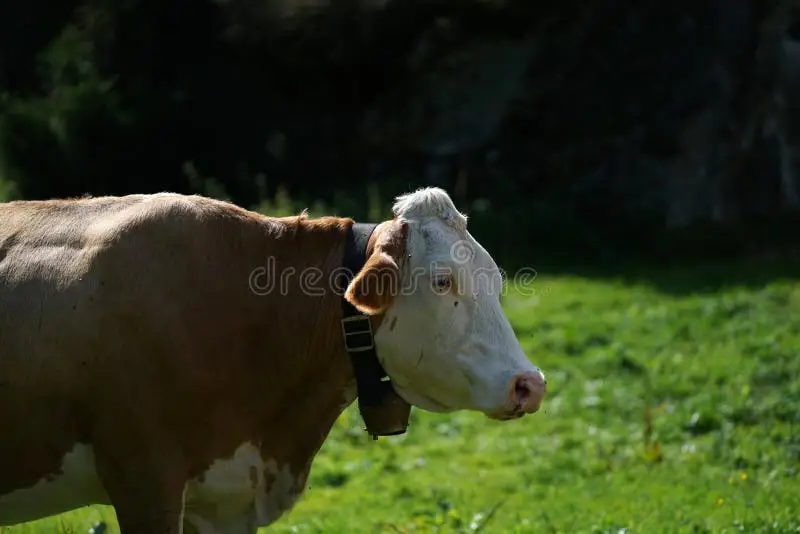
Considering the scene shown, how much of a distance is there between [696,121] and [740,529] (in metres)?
10.6

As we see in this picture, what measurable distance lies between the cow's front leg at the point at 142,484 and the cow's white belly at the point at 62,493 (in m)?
0.08

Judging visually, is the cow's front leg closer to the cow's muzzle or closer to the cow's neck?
the cow's neck

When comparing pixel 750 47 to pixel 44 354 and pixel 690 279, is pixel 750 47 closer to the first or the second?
pixel 690 279

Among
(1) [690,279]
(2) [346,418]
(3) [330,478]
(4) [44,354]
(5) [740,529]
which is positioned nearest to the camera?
(4) [44,354]

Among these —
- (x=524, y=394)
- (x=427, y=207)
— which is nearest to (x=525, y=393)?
(x=524, y=394)

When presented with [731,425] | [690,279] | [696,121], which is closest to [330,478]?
[731,425]

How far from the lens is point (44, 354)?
11.5 ft

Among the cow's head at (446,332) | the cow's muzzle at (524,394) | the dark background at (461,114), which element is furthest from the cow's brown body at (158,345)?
the dark background at (461,114)

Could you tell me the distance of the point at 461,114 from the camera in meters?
15.7

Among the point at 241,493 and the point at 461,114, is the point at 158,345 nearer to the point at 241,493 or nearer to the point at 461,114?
the point at 241,493

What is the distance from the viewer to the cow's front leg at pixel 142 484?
3463 mm

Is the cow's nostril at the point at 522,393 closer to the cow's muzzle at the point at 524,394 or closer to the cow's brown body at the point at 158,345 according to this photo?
the cow's muzzle at the point at 524,394

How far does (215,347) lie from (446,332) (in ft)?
2.53

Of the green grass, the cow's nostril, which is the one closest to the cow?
A: the cow's nostril
